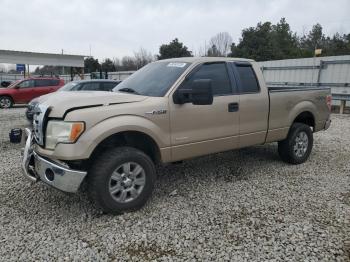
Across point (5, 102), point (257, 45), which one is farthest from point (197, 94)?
point (257, 45)

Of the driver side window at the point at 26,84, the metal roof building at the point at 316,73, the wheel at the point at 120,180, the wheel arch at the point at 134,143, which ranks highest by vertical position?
the metal roof building at the point at 316,73

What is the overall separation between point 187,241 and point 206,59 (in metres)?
2.61

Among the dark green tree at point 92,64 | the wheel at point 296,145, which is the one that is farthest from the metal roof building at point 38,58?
the wheel at point 296,145

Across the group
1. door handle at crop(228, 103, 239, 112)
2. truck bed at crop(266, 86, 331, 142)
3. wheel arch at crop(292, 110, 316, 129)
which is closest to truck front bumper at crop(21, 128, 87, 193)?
door handle at crop(228, 103, 239, 112)

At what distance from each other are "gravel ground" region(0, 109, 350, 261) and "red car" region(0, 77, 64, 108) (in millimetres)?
12743

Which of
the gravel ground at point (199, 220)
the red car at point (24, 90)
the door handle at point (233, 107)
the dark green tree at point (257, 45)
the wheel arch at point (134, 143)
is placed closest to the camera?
the gravel ground at point (199, 220)

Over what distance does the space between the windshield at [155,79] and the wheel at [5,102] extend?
1438 cm

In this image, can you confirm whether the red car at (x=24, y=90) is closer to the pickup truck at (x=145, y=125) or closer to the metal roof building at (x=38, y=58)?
the metal roof building at (x=38, y=58)

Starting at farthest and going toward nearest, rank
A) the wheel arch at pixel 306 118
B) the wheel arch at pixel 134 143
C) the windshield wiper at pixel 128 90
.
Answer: the wheel arch at pixel 306 118 < the windshield wiper at pixel 128 90 < the wheel arch at pixel 134 143

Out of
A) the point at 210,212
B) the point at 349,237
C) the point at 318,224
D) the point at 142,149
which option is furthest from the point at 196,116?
the point at 349,237

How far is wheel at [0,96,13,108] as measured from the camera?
16688 millimetres

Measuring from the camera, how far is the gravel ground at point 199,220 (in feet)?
10.2

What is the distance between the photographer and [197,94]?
12.8 feet

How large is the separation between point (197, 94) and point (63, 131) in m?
1.61
